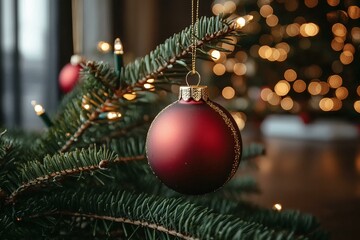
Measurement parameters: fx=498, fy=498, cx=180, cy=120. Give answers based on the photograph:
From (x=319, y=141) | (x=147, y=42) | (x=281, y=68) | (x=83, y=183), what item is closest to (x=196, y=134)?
(x=83, y=183)

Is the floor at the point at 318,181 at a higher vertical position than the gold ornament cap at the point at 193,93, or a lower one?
lower

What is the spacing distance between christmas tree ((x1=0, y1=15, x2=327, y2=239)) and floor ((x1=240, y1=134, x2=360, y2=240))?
263mm

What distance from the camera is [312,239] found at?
0.56 m

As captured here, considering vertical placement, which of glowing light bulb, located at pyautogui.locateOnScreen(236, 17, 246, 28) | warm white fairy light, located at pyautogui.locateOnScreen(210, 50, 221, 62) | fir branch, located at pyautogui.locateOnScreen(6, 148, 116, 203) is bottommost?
fir branch, located at pyautogui.locateOnScreen(6, 148, 116, 203)

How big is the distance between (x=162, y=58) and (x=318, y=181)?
1.28 metres

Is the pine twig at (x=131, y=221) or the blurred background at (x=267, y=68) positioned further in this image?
the blurred background at (x=267, y=68)

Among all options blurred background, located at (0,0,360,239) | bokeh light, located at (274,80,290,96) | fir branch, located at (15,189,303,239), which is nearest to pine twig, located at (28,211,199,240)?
fir branch, located at (15,189,303,239)

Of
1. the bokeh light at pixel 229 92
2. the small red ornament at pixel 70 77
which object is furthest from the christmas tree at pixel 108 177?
the bokeh light at pixel 229 92

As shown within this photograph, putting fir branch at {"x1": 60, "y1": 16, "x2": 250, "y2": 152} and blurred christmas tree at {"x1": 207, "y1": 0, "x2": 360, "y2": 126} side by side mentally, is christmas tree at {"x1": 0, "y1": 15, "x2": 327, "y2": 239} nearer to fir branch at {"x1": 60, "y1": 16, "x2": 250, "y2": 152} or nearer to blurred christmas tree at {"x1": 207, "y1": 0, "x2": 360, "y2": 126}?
fir branch at {"x1": 60, "y1": 16, "x2": 250, "y2": 152}

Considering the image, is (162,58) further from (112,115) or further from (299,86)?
(299,86)

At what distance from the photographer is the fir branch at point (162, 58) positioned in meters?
0.44

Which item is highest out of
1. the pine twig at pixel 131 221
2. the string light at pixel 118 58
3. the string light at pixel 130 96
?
the string light at pixel 118 58

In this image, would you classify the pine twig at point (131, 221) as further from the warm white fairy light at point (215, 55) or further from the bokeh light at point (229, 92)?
the bokeh light at point (229, 92)

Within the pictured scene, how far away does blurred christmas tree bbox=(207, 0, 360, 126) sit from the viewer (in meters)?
3.00
